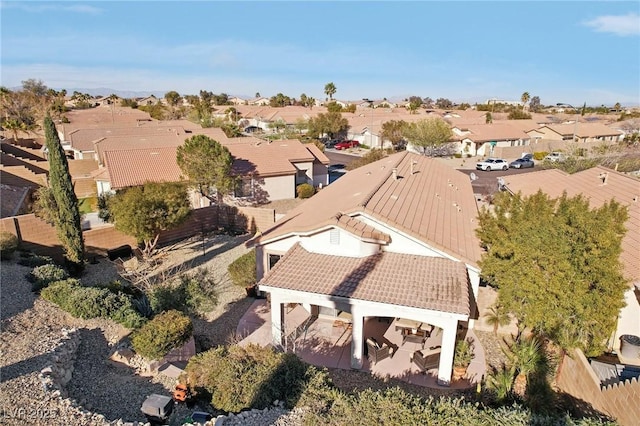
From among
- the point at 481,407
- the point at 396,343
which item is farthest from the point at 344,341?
the point at 481,407

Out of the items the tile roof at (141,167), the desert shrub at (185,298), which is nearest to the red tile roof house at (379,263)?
the desert shrub at (185,298)

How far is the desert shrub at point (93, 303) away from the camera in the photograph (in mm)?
15414

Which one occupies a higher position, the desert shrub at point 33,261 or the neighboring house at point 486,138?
the neighboring house at point 486,138

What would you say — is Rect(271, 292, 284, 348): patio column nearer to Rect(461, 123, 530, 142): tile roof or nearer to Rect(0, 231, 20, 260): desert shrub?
Rect(0, 231, 20, 260): desert shrub

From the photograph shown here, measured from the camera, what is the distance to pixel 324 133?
256ft

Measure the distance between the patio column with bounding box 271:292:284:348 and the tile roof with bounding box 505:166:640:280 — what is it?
1155 cm

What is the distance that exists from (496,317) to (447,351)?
4023mm

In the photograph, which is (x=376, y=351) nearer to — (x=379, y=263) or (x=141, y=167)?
(x=379, y=263)

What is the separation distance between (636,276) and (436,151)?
53702 millimetres

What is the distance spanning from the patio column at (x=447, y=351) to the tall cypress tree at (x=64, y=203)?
61.2ft

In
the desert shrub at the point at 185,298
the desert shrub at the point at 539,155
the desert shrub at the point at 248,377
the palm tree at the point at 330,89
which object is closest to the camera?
the desert shrub at the point at 248,377

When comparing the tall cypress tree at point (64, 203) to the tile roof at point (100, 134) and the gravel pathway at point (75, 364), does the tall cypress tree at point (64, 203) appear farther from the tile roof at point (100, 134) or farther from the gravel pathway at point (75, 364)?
the tile roof at point (100, 134)

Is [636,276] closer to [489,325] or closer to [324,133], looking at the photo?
[489,325]

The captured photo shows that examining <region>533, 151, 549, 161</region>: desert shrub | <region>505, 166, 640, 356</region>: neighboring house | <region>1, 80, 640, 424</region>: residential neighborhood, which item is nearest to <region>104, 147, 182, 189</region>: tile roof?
<region>1, 80, 640, 424</region>: residential neighborhood
